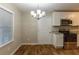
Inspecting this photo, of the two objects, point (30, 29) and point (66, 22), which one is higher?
point (66, 22)

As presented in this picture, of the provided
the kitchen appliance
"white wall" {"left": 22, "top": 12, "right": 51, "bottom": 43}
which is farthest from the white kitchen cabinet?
the kitchen appliance

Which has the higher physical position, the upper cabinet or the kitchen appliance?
the upper cabinet

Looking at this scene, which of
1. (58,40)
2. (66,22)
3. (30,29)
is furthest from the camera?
(66,22)

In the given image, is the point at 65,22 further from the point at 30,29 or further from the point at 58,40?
the point at 30,29

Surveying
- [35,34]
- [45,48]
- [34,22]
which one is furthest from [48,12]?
[45,48]

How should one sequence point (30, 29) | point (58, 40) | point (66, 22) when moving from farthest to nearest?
1. point (66, 22)
2. point (58, 40)
3. point (30, 29)

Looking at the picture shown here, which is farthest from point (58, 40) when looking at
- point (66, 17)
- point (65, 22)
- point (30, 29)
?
point (30, 29)

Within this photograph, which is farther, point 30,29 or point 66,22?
point 66,22

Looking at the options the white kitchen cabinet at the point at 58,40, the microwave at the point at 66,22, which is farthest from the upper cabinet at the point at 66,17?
the white kitchen cabinet at the point at 58,40

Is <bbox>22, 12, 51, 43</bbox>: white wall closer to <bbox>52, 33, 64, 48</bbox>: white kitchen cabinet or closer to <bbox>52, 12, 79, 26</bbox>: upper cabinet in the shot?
<bbox>52, 33, 64, 48</bbox>: white kitchen cabinet

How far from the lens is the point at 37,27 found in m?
5.47

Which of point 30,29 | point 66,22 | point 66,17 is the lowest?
point 30,29
